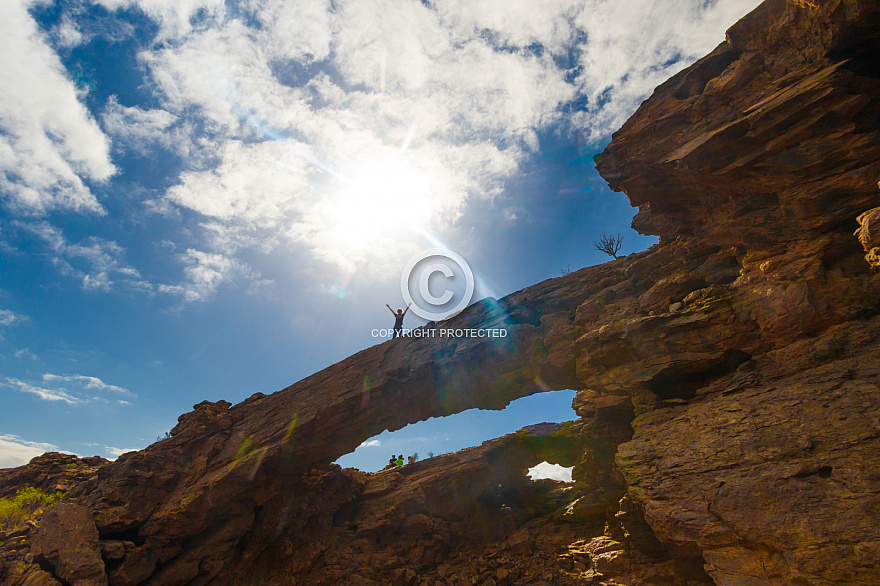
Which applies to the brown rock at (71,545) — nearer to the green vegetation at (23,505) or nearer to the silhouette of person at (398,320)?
the green vegetation at (23,505)

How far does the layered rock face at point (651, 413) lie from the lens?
9438mm

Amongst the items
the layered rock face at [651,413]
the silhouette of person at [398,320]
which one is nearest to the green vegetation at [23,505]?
the layered rock face at [651,413]

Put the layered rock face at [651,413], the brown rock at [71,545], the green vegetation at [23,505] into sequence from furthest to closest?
the green vegetation at [23,505] < the brown rock at [71,545] < the layered rock face at [651,413]

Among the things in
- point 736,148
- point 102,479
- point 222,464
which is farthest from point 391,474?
point 736,148

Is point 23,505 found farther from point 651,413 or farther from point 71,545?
point 651,413

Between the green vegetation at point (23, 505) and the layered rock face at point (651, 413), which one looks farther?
the green vegetation at point (23, 505)

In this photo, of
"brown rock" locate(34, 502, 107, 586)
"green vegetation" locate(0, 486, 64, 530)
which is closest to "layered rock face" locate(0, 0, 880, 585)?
"brown rock" locate(34, 502, 107, 586)

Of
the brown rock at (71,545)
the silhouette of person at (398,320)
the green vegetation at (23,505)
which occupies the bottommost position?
the brown rock at (71,545)

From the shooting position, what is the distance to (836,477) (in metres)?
8.30

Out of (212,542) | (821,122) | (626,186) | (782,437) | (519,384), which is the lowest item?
(212,542)

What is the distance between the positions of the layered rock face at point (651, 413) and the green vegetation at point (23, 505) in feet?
3.98

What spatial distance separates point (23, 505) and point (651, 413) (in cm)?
3009

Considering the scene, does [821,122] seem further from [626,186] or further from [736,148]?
[626,186]

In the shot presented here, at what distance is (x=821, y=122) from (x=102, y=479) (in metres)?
33.6
